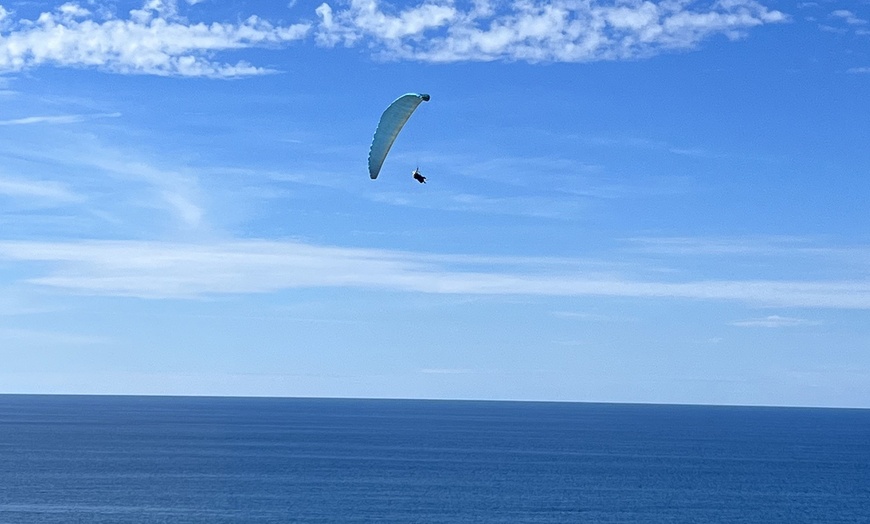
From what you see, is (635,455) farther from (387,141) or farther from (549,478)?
(387,141)

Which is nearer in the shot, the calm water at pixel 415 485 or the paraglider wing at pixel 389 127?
the paraglider wing at pixel 389 127

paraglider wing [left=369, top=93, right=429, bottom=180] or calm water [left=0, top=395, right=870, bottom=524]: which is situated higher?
paraglider wing [left=369, top=93, right=429, bottom=180]

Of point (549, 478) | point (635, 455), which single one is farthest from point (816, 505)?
point (635, 455)

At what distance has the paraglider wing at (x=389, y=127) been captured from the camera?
51.6 m

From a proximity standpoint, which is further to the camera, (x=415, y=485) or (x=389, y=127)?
(x=415, y=485)

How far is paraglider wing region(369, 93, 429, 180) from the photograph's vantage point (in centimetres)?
5162

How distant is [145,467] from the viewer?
133125 millimetres

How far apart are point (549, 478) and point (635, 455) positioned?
51048 millimetres

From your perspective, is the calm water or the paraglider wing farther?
the calm water

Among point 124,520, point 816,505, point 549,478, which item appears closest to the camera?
point 124,520

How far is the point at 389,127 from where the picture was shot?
176 feet

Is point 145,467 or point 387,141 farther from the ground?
point 387,141

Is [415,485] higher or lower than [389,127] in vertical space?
lower

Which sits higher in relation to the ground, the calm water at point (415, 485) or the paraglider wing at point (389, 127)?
the paraglider wing at point (389, 127)
